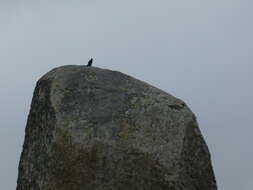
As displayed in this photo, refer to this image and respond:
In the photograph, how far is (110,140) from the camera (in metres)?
9.99

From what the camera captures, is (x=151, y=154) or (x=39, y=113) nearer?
(x=151, y=154)

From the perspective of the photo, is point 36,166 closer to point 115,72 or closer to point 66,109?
point 66,109

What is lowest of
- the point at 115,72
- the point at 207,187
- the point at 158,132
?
the point at 207,187

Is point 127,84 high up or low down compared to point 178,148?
up

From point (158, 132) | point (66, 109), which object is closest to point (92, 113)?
point (66, 109)

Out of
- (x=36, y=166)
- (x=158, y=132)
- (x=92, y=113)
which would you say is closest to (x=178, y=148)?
(x=158, y=132)

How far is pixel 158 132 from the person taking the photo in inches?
402

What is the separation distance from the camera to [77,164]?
995cm

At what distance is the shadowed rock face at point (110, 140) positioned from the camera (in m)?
9.93

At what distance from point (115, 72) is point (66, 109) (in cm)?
128

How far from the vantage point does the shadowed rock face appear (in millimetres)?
9930

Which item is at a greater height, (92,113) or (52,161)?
(92,113)

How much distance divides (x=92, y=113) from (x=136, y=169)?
3.52 feet

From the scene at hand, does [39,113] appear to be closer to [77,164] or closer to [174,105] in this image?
[77,164]
